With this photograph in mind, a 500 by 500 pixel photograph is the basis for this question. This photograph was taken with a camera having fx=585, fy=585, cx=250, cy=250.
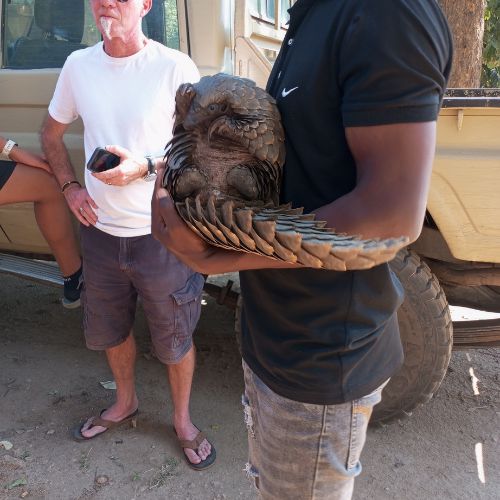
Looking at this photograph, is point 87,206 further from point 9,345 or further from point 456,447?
point 456,447

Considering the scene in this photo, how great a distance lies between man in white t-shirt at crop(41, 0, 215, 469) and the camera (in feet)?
7.51

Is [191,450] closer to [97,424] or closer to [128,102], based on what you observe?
[97,424]

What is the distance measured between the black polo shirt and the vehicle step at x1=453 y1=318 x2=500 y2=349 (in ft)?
4.93

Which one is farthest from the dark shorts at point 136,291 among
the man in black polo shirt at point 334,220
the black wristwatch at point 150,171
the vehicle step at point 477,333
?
the vehicle step at point 477,333

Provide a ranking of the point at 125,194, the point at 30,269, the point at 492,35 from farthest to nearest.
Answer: the point at 492,35
the point at 30,269
the point at 125,194

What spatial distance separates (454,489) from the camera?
2539mm

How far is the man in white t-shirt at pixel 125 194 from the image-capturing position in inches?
90.1

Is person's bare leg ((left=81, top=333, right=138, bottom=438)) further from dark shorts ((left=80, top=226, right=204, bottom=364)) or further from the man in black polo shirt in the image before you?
the man in black polo shirt

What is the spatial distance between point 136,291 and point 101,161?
83 centimetres

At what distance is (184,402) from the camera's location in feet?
Answer: 9.07

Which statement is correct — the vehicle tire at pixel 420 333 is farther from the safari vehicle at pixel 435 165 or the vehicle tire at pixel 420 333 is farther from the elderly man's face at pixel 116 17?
the elderly man's face at pixel 116 17

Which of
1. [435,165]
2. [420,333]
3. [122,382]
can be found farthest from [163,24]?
[420,333]

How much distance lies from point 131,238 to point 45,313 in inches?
79.9

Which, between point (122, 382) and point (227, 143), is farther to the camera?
point (122, 382)
